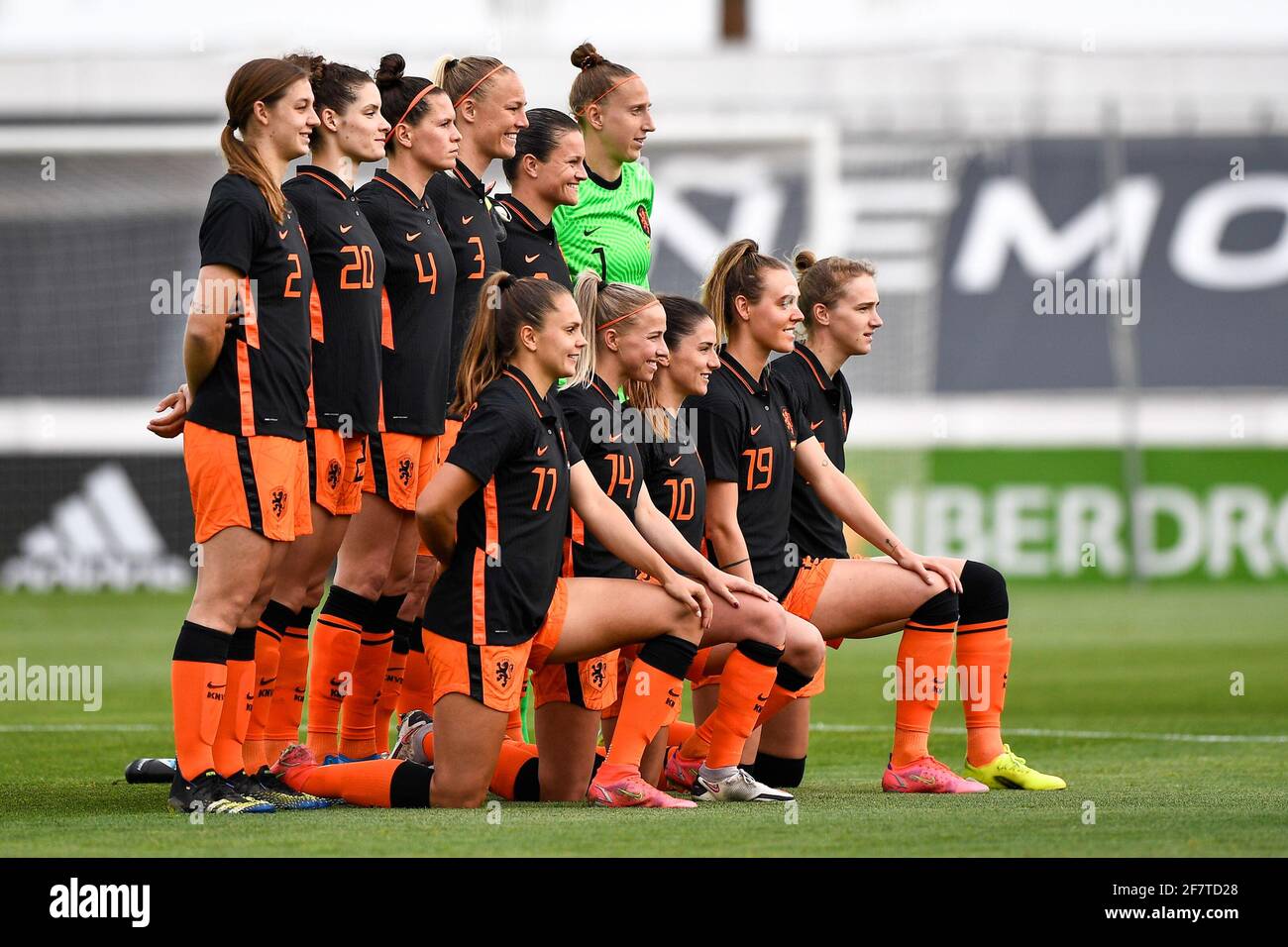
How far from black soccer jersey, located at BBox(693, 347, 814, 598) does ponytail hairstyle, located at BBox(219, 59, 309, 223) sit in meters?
1.61

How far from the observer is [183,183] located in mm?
19375

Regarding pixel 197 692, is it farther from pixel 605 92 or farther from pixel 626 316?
pixel 605 92

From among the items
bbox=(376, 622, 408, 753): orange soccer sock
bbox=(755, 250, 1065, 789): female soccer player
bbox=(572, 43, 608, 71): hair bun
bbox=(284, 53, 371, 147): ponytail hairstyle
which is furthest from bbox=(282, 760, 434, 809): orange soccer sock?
bbox=(572, 43, 608, 71): hair bun

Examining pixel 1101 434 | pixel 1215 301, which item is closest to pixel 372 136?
pixel 1101 434

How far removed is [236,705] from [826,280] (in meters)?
2.62

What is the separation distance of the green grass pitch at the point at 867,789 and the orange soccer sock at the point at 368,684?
2.25 feet

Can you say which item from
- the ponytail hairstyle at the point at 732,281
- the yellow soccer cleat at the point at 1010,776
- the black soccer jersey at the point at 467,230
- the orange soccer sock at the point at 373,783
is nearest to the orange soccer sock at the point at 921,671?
the yellow soccer cleat at the point at 1010,776

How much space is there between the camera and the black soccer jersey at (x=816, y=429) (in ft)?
22.1

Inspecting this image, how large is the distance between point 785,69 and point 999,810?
15365mm

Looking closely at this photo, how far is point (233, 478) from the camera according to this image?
5.50m

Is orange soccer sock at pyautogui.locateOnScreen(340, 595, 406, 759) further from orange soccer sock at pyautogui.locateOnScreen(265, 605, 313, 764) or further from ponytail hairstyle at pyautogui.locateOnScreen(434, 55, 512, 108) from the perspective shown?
ponytail hairstyle at pyautogui.locateOnScreen(434, 55, 512, 108)

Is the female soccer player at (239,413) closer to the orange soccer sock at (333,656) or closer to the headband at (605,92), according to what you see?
the orange soccer sock at (333,656)

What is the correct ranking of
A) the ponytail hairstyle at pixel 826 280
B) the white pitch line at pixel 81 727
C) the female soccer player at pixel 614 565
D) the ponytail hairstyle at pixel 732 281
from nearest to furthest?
the female soccer player at pixel 614 565
the ponytail hairstyle at pixel 732 281
the ponytail hairstyle at pixel 826 280
the white pitch line at pixel 81 727

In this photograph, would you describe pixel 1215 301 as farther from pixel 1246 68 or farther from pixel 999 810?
pixel 999 810
